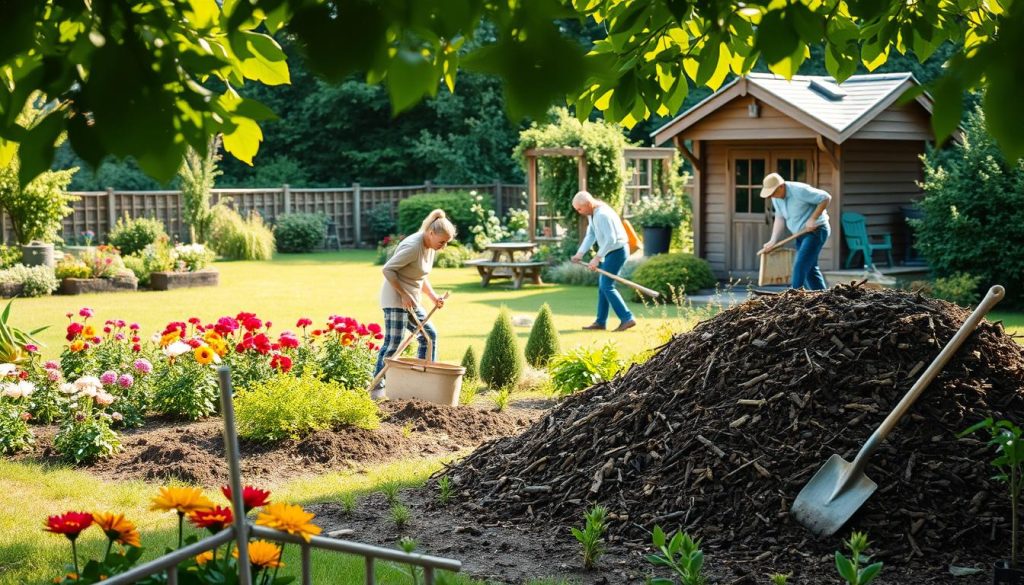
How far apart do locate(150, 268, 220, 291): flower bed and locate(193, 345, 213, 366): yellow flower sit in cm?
1214

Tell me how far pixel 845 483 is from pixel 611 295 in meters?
8.55

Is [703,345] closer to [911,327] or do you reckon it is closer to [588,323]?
[911,327]

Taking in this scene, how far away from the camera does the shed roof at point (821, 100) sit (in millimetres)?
17109

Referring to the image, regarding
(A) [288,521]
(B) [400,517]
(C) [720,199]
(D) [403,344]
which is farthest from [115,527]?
(C) [720,199]

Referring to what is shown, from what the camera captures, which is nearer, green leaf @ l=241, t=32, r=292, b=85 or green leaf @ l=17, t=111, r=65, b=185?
green leaf @ l=17, t=111, r=65, b=185

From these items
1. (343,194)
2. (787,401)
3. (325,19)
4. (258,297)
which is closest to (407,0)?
(325,19)

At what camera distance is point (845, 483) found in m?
4.93

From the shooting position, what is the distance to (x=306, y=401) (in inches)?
288

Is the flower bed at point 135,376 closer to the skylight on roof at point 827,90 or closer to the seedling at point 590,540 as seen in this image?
the seedling at point 590,540

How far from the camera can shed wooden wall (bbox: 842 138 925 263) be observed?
18.1 meters

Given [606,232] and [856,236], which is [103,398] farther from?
[856,236]

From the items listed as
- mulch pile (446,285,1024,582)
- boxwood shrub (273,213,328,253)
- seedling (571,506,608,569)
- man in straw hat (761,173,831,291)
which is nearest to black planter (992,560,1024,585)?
mulch pile (446,285,1024,582)

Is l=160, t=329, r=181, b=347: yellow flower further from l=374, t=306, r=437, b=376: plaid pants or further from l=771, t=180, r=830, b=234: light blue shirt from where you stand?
l=771, t=180, r=830, b=234: light blue shirt

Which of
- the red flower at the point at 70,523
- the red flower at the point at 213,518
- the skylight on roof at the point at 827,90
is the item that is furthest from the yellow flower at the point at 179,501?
the skylight on roof at the point at 827,90
